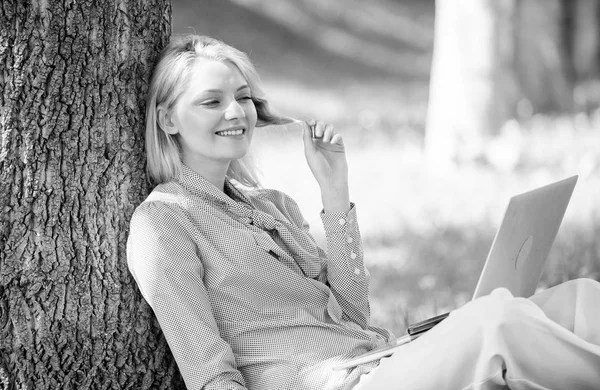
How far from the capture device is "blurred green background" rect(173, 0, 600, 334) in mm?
5402

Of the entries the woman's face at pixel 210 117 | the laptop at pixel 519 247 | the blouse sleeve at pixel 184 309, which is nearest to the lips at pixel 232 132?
the woman's face at pixel 210 117

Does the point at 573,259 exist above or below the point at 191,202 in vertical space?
below

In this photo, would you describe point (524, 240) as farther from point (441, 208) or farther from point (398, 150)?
point (398, 150)

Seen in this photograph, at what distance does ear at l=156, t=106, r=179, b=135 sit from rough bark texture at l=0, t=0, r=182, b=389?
7 cm

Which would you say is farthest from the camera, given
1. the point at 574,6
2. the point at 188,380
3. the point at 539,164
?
the point at 574,6

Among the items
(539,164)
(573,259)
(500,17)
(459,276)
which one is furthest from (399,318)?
(500,17)

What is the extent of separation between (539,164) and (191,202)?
191 inches

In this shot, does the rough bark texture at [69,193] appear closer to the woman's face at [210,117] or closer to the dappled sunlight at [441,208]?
the woman's face at [210,117]

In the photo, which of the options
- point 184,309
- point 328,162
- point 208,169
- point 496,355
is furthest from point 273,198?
point 496,355

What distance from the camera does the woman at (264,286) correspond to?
2.29m

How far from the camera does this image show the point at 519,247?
8.59 feet

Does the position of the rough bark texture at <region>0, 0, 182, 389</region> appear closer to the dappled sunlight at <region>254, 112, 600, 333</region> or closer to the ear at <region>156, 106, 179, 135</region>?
the ear at <region>156, 106, 179, 135</region>

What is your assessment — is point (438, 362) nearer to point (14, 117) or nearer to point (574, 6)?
point (14, 117)

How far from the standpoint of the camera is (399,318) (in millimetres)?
4461
